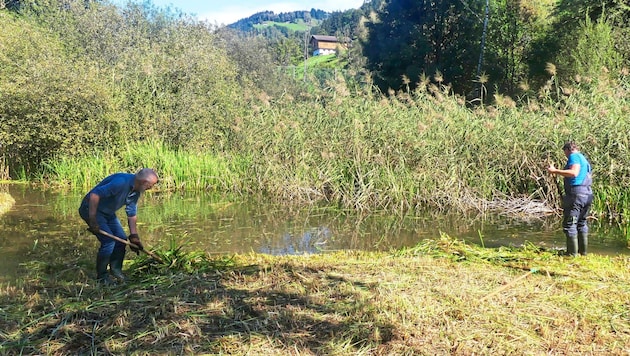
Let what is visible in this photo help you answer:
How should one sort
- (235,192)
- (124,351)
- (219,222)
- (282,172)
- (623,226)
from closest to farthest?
1. (124,351)
2. (623,226)
3. (219,222)
4. (282,172)
5. (235,192)

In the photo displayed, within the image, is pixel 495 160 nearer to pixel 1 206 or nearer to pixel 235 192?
pixel 235 192

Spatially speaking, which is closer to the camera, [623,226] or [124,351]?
[124,351]

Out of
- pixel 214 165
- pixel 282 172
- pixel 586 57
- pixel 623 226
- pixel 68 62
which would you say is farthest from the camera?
pixel 586 57

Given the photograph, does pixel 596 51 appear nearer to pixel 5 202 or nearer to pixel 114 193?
pixel 114 193

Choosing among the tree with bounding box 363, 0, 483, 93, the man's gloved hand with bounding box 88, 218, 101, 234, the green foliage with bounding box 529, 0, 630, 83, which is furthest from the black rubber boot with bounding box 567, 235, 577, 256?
the tree with bounding box 363, 0, 483, 93

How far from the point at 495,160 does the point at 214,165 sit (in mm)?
6240

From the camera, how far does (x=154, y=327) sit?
3346 mm

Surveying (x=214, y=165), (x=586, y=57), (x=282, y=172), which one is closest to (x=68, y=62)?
(x=214, y=165)

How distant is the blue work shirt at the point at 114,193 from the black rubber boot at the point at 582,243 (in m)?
5.18

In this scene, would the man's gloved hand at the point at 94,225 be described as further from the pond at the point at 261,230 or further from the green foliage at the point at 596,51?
the green foliage at the point at 596,51

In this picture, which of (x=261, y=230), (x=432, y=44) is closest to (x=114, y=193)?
(x=261, y=230)

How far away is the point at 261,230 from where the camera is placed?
7664 mm

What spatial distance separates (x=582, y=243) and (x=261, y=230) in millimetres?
4520

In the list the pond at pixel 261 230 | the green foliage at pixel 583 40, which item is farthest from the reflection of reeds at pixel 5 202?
the green foliage at pixel 583 40
